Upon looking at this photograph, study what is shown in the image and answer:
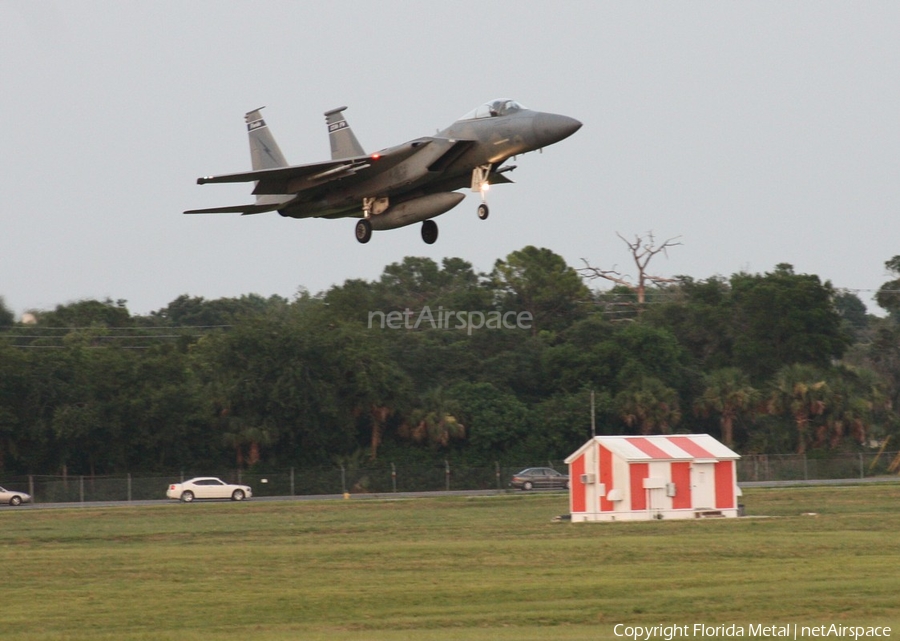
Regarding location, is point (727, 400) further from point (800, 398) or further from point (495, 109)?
point (495, 109)

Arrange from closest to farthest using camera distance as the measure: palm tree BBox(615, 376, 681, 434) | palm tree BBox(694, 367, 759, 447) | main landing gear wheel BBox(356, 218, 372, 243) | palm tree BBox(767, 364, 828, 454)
A: main landing gear wheel BBox(356, 218, 372, 243), palm tree BBox(615, 376, 681, 434), palm tree BBox(767, 364, 828, 454), palm tree BBox(694, 367, 759, 447)

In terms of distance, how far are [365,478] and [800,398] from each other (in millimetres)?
23865

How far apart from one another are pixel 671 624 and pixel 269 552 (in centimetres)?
1313

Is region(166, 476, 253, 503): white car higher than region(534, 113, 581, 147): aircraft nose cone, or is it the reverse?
region(534, 113, 581, 147): aircraft nose cone

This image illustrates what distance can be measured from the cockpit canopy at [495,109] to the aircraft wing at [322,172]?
1.16 meters

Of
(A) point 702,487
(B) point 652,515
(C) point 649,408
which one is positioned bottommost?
(B) point 652,515

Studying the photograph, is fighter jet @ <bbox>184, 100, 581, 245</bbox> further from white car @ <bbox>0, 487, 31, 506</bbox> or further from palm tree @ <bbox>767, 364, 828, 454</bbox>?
palm tree @ <bbox>767, 364, 828, 454</bbox>

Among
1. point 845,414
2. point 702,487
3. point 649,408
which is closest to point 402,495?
point 649,408

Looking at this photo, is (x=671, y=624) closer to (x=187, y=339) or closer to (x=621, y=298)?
(x=187, y=339)

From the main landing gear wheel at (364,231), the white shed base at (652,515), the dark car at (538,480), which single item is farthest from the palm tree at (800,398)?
the main landing gear wheel at (364,231)

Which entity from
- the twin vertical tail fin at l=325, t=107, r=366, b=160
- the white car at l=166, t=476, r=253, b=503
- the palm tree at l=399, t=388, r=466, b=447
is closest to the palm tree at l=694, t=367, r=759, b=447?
the palm tree at l=399, t=388, r=466, b=447

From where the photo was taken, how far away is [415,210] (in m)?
27.5

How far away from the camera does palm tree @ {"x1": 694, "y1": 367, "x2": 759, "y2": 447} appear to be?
68.0 meters

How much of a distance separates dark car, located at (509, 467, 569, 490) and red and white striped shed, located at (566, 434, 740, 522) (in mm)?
18382
